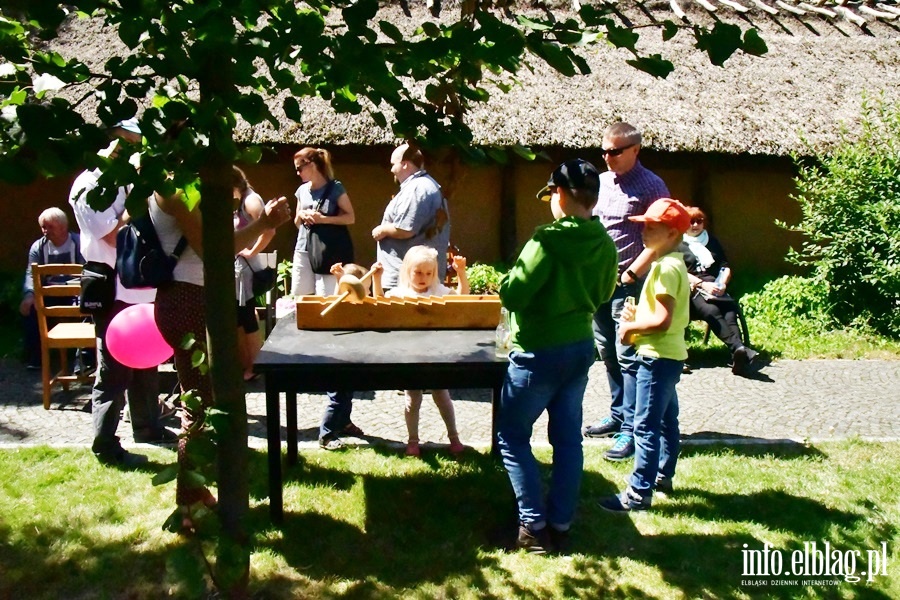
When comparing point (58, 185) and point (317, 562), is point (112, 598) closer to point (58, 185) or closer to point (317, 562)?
point (317, 562)

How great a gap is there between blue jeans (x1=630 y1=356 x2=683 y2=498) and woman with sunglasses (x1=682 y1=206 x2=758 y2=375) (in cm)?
299

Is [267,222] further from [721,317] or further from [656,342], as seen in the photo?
[721,317]

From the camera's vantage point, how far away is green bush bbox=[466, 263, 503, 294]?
9.39 metres

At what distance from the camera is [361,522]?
13.7 feet

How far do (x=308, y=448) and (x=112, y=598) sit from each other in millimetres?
1800

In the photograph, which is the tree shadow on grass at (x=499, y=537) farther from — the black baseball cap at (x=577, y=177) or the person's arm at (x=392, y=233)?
the person's arm at (x=392, y=233)

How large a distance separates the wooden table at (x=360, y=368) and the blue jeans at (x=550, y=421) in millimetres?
248

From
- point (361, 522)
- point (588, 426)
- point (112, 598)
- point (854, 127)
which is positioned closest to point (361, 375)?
point (361, 522)

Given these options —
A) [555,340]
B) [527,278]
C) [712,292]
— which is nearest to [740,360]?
[712,292]

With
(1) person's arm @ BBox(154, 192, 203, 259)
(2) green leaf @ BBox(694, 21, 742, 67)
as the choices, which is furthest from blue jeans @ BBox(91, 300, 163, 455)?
(2) green leaf @ BBox(694, 21, 742, 67)

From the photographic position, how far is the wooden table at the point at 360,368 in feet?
12.6

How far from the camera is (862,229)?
28.6 feet

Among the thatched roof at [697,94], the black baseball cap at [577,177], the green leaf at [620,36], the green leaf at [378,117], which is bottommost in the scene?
the black baseball cap at [577,177]

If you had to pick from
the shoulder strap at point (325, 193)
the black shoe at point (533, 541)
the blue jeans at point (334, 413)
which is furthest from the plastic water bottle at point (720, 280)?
the black shoe at point (533, 541)
